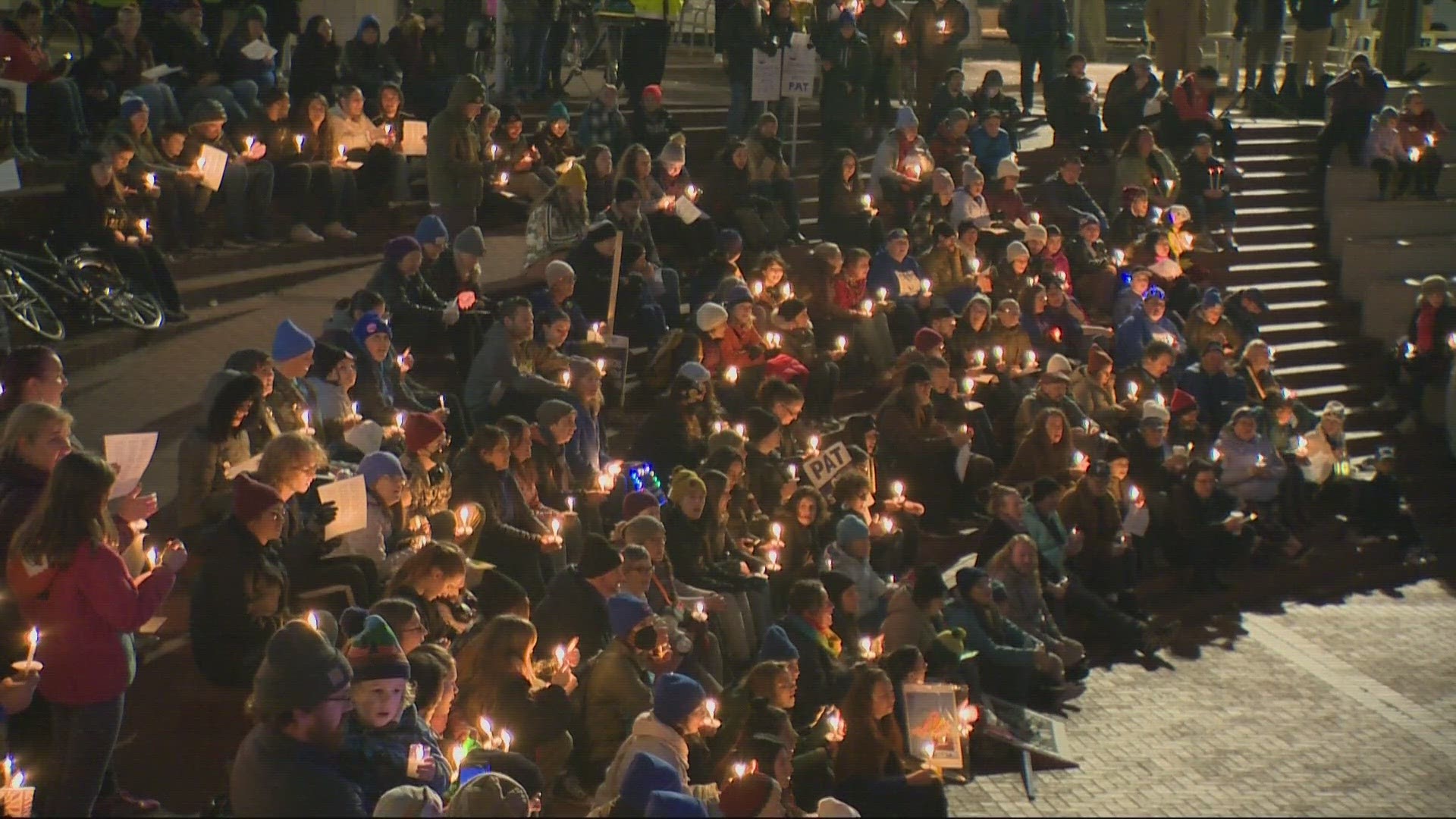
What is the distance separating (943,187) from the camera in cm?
1755

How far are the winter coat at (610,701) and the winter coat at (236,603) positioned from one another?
1.53m

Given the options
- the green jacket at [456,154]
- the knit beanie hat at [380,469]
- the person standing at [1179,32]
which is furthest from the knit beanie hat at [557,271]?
the person standing at [1179,32]

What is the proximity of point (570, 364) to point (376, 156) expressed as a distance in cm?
413

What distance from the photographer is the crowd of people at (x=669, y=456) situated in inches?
292

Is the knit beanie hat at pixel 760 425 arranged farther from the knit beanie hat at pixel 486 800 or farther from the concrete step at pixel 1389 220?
the concrete step at pixel 1389 220

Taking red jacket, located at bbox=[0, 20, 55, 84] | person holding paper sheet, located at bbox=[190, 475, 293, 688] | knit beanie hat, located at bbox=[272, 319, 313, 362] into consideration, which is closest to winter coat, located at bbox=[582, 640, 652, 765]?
person holding paper sheet, located at bbox=[190, 475, 293, 688]

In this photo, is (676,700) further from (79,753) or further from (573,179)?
(573,179)

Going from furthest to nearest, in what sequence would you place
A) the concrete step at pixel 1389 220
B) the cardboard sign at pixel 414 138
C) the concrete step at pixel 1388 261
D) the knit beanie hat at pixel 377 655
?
1. the concrete step at pixel 1389 220
2. the concrete step at pixel 1388 261
3. the cardboard sign at pixel 414 138
4. the knit beanie hat at pixel 377 655

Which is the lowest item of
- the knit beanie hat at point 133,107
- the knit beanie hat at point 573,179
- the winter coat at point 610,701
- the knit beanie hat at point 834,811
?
the winter coat at point 610,701

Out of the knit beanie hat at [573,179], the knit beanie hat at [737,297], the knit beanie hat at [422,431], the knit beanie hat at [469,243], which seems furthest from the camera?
the knit beanie hat at [573,179]

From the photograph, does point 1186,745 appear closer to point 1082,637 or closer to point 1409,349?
point 1082,637

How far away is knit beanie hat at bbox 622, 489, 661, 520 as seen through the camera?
11.0m

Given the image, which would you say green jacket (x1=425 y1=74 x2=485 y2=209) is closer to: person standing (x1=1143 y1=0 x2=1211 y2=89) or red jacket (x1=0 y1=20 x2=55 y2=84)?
red jacket (x1=0 y1=20 x2=55 y2=84)

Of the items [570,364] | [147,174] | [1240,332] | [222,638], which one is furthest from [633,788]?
[1240,332]
